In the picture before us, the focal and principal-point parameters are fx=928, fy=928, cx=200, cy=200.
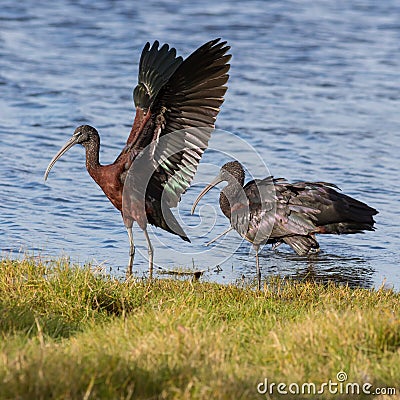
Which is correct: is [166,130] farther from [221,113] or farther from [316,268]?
[221,113]

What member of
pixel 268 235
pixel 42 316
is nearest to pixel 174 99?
pixel 268 235

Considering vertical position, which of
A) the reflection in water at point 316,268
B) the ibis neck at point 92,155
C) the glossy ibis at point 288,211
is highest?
the ibis neck at point 92,155

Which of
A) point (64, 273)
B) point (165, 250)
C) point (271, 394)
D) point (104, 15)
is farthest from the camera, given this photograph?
point (104, 15)

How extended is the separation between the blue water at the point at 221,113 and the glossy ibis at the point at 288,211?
334 mm

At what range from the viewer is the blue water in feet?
29.1

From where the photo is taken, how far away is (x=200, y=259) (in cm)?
866

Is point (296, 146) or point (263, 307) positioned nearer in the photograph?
point (263, 307)

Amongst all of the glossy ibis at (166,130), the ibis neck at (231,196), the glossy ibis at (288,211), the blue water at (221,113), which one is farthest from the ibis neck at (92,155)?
the ibis neck at (231,196)

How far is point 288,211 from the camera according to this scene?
27.8 feet

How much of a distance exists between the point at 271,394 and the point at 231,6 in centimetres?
1722

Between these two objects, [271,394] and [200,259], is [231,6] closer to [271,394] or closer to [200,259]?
[200,259]

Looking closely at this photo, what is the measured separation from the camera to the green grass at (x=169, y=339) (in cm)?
441

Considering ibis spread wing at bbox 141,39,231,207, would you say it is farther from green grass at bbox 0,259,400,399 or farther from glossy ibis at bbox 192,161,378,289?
green grass at bbox 0,259,400,399

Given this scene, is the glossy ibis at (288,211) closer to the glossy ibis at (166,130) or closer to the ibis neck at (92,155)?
the glossy ibis at (166,130)
